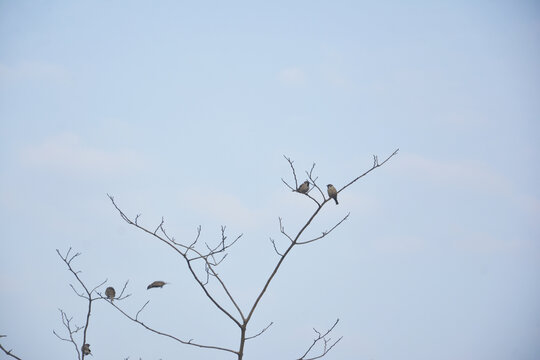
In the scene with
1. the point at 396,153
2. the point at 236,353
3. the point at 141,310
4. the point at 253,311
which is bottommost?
the point at 236,353

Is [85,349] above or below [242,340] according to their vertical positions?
above

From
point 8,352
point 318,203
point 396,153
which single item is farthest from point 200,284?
point 396,153

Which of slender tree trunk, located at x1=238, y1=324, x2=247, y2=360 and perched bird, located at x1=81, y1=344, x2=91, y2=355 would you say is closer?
slender tree trunk, located at x1=238, y1=324, x2=247, y2=360

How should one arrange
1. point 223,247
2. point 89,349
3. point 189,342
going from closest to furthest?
point 189,342, point 223,247, point 89,349

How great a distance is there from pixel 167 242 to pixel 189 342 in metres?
0.82

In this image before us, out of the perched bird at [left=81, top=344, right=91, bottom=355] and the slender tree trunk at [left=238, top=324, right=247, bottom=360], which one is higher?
the perched bird at [left=81, top=344, right=91, bottom=355]

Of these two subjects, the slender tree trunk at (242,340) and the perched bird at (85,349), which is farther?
the perched bird at (85,349)

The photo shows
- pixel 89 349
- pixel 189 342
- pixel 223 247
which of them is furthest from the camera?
pixel 89 349

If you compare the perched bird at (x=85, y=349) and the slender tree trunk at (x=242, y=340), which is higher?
the perched bird at (x=85, y=349)

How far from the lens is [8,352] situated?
13.1 ft

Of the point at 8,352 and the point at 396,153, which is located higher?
the point at 396,153

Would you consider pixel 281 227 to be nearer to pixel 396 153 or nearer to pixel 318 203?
pixel 318 203

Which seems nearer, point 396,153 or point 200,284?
point 200,284

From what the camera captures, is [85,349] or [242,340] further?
[85,349]
